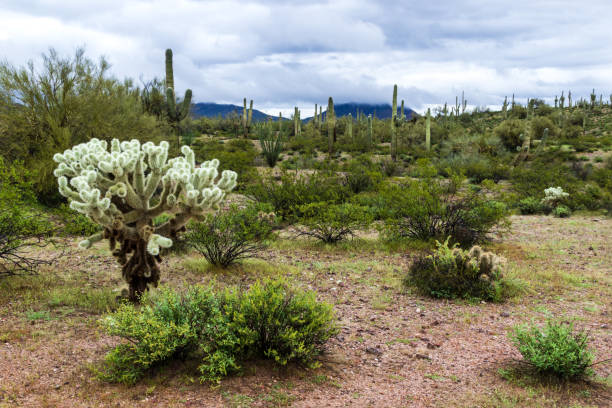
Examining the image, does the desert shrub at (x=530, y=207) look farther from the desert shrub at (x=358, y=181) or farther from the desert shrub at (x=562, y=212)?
the desert shrub at (x=358, y=181)

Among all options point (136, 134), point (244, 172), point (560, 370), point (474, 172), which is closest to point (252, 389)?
point (560, 370)

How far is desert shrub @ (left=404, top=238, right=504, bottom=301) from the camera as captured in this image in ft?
23.0

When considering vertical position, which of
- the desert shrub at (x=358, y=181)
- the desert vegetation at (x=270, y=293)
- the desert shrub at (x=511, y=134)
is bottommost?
the desert vegetation at (x=270, y=293)

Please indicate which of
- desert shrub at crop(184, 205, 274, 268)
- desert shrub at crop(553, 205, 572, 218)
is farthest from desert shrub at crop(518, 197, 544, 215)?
desert shrub at crop(184, 205, 274, 268)

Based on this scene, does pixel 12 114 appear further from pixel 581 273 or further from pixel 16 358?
pixel 581 273

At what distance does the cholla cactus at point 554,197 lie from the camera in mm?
15719

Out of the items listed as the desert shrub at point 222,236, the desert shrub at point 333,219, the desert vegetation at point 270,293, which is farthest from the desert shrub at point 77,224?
the desert shrub at point 333,219

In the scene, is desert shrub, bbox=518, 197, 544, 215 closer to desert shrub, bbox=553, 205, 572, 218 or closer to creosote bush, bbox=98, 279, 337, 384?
desert shrub, bbox=553, 205, 572, 218

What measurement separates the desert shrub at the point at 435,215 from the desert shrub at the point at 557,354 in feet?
18.3

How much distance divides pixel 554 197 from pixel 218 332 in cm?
1483

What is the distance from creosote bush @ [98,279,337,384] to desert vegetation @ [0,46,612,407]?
2cm

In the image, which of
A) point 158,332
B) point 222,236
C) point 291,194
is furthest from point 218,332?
point 291,194

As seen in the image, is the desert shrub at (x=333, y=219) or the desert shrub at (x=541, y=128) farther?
the desert shrub at (x=541, y=128)

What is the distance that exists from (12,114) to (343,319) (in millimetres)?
12208
